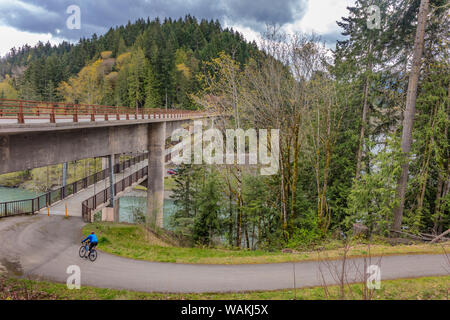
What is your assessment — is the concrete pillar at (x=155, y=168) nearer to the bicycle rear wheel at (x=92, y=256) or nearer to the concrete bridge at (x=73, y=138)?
the concrete bridge at (x=73, y=138)

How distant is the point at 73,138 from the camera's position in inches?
535

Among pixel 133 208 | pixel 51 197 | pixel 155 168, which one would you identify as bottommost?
pixel 133 208

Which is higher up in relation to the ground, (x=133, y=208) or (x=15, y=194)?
(x=133, y=208)

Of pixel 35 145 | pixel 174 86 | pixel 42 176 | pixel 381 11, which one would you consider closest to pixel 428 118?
pixel 381 11

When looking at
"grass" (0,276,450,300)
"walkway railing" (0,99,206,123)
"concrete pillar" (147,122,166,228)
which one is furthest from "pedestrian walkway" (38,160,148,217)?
"grass" (0,276,450,300)

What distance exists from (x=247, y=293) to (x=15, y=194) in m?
44.6

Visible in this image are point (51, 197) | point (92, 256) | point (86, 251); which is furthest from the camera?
point (51, 197)

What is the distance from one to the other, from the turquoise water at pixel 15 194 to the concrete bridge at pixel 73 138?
24.9 meters

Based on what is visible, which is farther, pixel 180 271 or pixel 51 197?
pixel 51 197

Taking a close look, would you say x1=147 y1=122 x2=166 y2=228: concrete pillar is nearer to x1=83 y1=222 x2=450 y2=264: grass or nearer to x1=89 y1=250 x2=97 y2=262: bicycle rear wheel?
x1=83 y1=222 x2=450 y2=264: grass

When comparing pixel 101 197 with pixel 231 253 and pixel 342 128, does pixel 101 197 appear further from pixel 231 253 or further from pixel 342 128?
pixel 342 128

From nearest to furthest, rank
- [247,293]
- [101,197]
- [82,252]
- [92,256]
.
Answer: [247,293] → [92,256] → [82,252] → [101,197]

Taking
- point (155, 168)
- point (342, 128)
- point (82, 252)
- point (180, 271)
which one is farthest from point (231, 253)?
point (155, 168)

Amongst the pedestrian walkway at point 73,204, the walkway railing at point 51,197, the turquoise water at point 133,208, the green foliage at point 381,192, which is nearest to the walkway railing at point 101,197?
the pedestrian walkway at point 73,204
